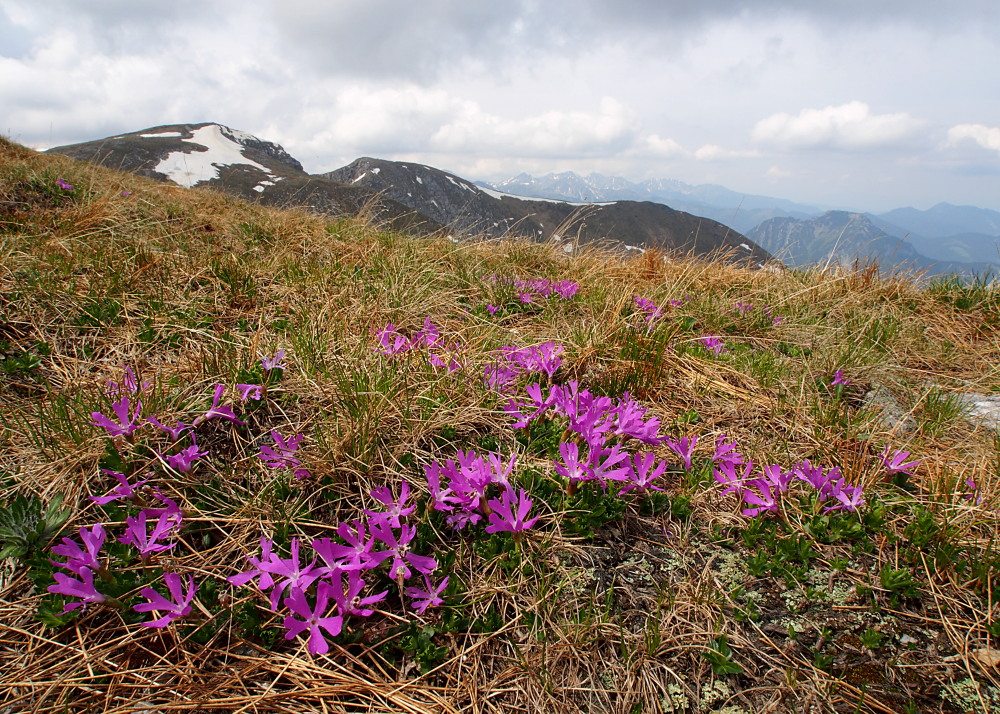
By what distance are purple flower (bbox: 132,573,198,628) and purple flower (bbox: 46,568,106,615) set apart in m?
0.13

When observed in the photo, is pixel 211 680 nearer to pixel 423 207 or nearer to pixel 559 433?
pixel 559 433

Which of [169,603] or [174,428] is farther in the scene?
[174,428]

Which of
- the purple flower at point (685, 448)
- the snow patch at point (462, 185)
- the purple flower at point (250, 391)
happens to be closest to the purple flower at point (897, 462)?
the purple flower at point (685, 448)

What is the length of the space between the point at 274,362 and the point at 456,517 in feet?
4.38

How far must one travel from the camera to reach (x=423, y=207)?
11969 cm

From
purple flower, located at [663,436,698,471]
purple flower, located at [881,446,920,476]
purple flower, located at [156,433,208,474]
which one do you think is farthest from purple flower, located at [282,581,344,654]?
purple flower, located at [881,446,920,476]

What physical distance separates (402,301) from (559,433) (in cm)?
177

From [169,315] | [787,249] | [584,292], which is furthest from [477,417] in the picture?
[787,249]

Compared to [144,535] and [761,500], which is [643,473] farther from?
[144,535]

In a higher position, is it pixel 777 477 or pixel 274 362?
pixel 274 362

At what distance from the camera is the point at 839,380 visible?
3.13 m

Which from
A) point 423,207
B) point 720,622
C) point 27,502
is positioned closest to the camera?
point 720,622

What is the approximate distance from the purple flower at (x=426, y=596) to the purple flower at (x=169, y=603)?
70 centimetres

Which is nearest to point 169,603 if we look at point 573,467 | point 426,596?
point 426,596
